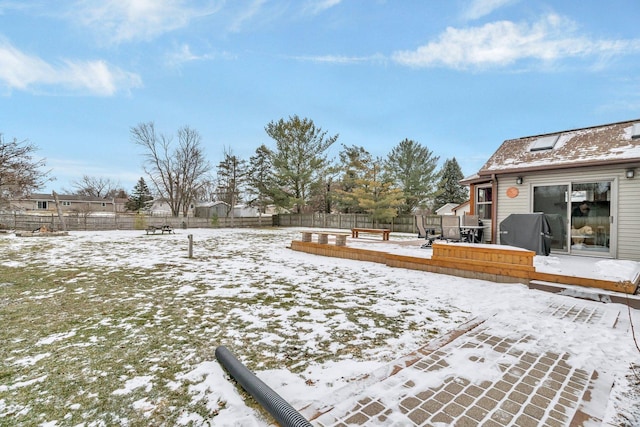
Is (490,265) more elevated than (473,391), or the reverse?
(490,265)

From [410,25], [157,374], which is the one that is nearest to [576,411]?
[157,374]

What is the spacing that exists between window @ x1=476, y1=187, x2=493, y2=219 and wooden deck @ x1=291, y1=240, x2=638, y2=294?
3389 mm

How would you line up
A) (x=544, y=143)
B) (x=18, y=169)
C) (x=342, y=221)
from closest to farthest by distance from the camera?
1. (x=544, y=143)
2. (x=18, y=169)
3. (x=342, y=221)

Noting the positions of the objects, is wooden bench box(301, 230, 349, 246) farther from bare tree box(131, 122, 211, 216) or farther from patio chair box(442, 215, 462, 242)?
bare tree box(131, 122, 211, 216)

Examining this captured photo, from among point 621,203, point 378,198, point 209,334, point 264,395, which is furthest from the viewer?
point 378,198

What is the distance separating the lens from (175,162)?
2333 centimetres

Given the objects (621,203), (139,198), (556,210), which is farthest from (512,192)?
(139,198)

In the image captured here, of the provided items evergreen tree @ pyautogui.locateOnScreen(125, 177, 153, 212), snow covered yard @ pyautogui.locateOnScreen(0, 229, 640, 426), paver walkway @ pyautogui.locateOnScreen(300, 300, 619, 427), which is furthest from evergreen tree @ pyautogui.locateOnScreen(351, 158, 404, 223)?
evergreen tree @ pyautogui.locateOnScreen(125, 177, 153, 212)

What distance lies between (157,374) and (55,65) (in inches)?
613

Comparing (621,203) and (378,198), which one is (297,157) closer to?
(378,198)

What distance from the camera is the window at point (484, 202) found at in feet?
26.5

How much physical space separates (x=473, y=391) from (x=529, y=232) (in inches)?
231

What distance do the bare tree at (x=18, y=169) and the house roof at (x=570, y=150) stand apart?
18.6 metres

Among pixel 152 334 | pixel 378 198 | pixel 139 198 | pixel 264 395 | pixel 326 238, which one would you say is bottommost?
pixel 152 334
